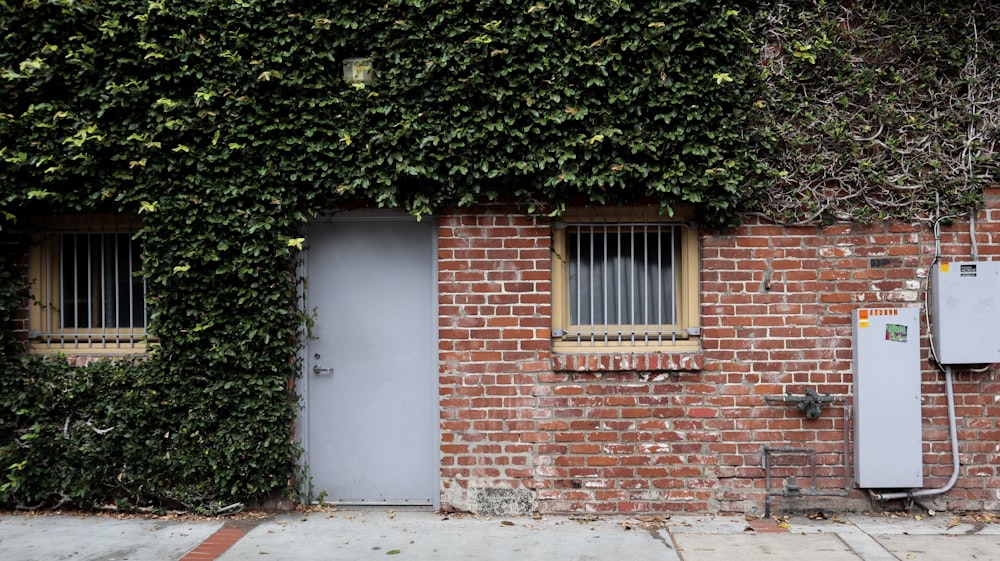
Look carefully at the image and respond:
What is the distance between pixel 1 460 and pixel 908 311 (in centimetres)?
686

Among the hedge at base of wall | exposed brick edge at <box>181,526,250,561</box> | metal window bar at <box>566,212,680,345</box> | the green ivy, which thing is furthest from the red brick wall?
exposed brick edge at <box>181,526,250,561</box>

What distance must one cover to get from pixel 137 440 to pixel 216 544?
1147 mm

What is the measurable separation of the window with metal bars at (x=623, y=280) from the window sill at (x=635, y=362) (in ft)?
0.62

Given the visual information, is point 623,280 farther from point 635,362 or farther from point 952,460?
point 952,460

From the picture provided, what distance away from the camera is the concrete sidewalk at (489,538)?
4.93 meters

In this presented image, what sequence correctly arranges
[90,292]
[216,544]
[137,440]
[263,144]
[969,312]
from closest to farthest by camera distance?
[216,544], [969,312], [263,144], [137,440], [90,292]

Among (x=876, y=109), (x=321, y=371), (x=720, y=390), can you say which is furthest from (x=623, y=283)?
(x=321, y=371)

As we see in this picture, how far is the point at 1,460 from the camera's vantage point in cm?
572

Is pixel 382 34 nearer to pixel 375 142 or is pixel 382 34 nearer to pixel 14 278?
pixel 375 142

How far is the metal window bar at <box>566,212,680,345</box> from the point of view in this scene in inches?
231

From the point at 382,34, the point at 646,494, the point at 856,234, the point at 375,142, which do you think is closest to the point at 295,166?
the point at 375,142

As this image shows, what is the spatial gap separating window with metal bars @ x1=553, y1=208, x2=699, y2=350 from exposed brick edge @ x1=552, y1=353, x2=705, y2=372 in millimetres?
191

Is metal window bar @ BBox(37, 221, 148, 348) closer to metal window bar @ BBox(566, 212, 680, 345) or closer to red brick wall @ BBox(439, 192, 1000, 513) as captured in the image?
red brick wall @ BBox(439, 192, 1000, 513)

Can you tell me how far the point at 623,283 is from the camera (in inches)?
233
